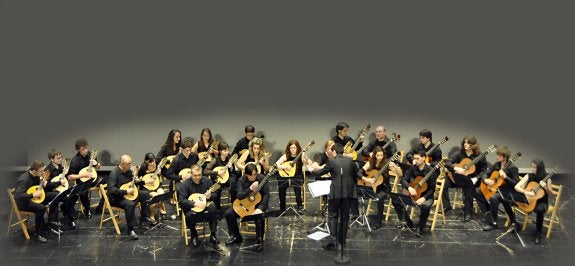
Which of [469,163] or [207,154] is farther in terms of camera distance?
[207,154]

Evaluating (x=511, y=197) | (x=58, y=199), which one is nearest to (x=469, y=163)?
(x=511, y=197)

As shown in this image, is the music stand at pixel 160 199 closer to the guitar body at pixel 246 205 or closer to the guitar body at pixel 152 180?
the guitar body at pixel 152 180

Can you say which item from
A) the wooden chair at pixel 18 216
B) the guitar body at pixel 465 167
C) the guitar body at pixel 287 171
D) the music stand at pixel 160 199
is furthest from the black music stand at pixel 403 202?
the wooden chair at pixel 18 216

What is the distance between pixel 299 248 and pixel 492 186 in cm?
333

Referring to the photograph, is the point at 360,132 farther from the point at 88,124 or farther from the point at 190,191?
the point at 88,124

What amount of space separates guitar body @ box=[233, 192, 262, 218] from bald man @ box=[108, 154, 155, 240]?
1614 mm

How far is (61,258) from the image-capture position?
7980mm

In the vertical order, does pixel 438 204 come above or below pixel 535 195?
below

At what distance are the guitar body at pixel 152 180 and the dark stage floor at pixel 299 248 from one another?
27.5 inches

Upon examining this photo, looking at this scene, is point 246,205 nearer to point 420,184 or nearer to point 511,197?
point 420,184

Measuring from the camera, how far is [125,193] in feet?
28.9

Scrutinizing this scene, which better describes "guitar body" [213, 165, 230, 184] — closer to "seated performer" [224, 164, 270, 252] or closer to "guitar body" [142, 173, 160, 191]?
"guitar body" [142, 173, 160, 191]

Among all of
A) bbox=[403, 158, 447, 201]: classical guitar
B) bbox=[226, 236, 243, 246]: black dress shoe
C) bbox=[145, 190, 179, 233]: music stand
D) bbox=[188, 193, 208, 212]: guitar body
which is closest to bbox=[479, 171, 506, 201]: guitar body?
bbox=[403, 158, 447, 201]: classical guitar

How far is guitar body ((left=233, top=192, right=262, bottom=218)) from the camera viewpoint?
8.24 meters
